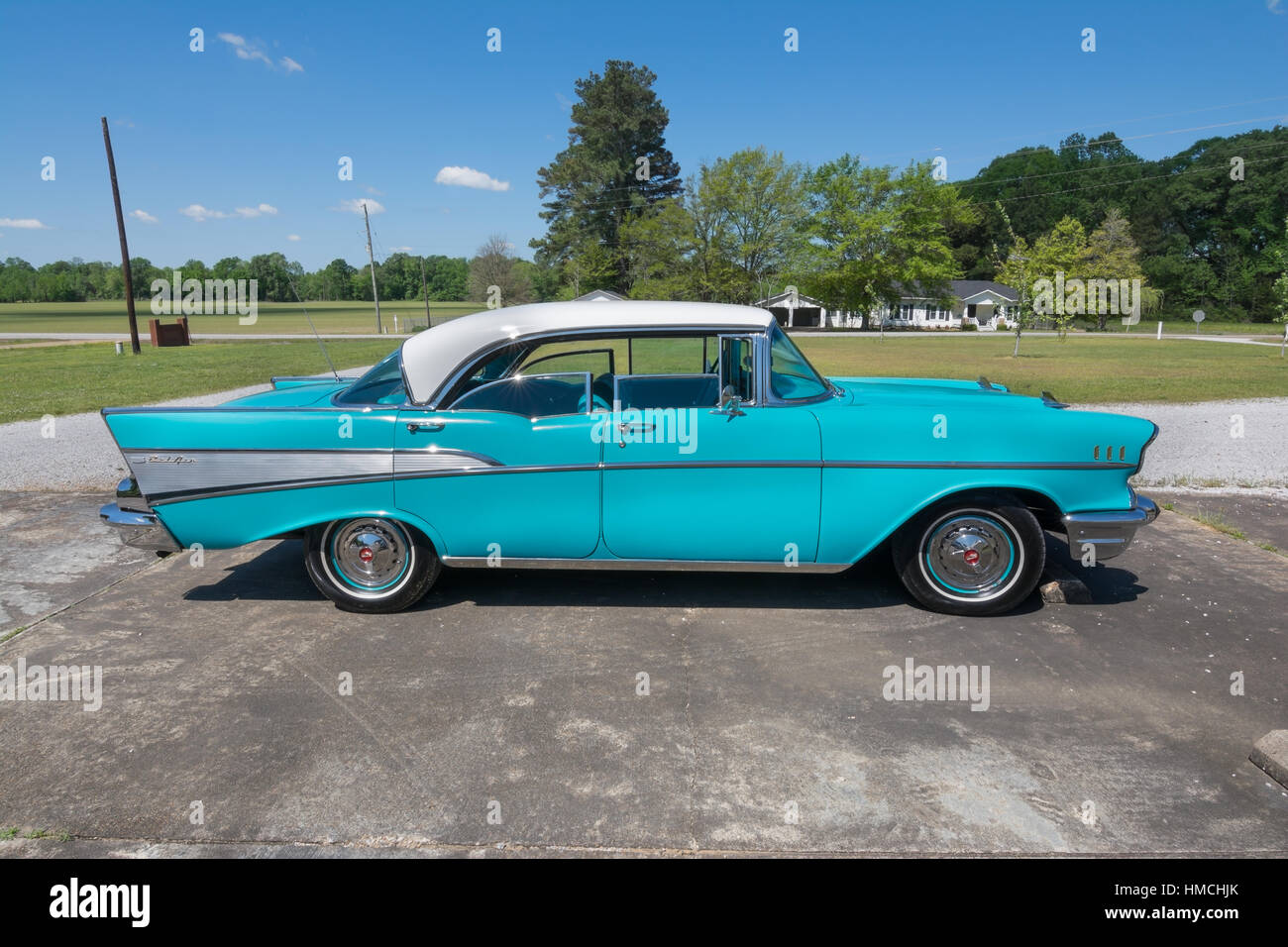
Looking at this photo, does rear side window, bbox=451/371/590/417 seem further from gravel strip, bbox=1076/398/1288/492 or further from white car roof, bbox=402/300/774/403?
gravel strip, bbox=1076/398/1288/492

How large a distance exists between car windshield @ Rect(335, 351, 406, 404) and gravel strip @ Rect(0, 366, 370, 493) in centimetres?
312

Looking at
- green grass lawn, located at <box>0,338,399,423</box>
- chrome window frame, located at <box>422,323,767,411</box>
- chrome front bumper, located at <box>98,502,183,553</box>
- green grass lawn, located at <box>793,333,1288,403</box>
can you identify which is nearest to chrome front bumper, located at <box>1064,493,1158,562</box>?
chrome window frame, located at <box>422,323,767,411</box>

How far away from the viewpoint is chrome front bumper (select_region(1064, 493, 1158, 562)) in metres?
3.94

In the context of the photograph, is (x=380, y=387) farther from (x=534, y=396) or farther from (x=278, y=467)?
(x=534, y=396)

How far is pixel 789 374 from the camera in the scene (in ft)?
13.7

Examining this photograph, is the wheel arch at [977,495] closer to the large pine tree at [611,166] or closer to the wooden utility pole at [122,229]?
the wooden utility pole at [122,229]

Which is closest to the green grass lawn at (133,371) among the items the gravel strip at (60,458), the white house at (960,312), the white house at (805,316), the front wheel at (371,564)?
the gravel strip at (60,458)

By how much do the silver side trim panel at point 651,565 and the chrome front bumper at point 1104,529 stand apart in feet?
3.91

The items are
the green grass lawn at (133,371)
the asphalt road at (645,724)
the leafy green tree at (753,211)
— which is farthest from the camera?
the leafy green tree at (753,211)

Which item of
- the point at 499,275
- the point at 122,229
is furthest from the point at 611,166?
the point at 122,229

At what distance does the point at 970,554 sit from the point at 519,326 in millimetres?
2719

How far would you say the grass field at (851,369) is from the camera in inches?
559

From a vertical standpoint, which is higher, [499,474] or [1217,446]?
[499,474]

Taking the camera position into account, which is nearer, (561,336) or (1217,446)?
(561,336)
